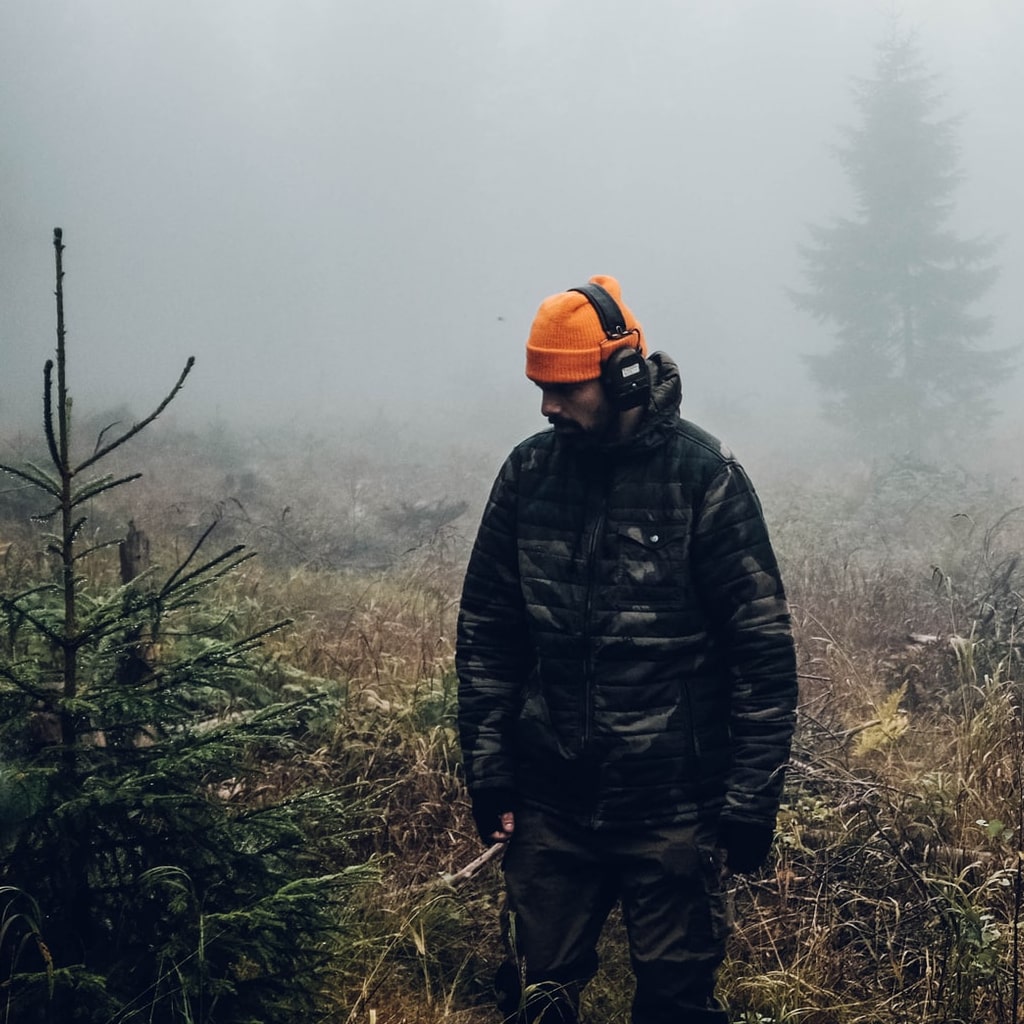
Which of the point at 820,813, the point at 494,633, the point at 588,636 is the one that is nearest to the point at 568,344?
the point at 588,636

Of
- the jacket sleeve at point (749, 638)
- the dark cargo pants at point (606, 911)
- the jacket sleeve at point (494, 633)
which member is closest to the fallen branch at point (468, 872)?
the dark cargo pants at point (606, 911)

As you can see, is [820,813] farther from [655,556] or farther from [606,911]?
[655,556]

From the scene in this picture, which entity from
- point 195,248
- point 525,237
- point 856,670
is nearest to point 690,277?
point 525,237

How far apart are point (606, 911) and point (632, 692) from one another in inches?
31.8

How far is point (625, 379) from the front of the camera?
275 cm

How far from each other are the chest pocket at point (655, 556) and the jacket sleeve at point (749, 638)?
0.05m

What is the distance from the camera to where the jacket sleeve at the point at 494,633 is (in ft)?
9.97

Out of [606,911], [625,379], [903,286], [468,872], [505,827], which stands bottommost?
[468,872]

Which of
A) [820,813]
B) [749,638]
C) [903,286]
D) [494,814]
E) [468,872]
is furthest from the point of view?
[903,286]

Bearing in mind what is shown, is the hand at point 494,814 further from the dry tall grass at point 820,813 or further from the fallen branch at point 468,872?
the fallen branch at point 468,872

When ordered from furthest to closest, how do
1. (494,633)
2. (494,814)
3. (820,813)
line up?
(820,813)
(494,633)
(494,814)

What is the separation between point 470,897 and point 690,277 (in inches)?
3178

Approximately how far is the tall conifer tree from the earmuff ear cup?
25.5 metres

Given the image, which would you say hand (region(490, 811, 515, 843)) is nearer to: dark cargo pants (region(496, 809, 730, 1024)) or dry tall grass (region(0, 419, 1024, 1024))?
dark cargo pants (region(496, 809, 730, 1024))
